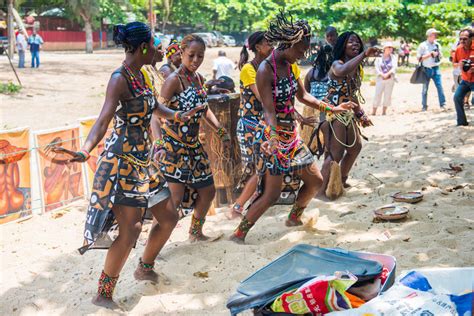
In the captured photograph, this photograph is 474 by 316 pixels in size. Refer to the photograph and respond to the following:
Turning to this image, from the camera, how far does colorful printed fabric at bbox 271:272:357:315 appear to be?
3.04 metres

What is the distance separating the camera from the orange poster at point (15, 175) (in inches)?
278

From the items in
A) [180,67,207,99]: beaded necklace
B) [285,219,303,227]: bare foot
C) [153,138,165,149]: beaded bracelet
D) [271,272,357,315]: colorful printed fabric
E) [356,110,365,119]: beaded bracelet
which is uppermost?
[180,67,207,99]: beaded necklace

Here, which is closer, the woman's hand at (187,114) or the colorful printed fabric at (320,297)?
the colorful printed fabric at (320,297)

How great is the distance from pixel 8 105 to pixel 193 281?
13089mm

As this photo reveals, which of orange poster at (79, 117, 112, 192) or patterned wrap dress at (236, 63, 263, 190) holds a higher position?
patterned wrap dress at (236, 63, 263, 190)

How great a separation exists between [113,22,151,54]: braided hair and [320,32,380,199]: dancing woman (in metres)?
2.68

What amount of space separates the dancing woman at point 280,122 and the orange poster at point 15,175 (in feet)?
9.63

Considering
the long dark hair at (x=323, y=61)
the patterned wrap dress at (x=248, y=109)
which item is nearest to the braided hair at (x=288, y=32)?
the patterned wrap dress at (x=248, y=109)

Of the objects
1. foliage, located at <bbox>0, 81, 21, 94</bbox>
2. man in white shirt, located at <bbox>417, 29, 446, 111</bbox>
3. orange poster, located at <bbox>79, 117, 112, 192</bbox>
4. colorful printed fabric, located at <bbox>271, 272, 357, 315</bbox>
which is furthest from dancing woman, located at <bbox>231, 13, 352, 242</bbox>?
foliage, located at <bbox>0, 81, 21, 94</bbox>

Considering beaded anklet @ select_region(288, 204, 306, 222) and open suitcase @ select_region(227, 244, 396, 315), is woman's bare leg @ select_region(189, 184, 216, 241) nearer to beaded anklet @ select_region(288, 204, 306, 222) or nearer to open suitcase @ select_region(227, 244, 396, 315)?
beaded anklet @ select_region(288, 204, 306, 222)

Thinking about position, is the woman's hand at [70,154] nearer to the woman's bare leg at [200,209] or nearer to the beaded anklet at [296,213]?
the woman's bare leg at [200,209]

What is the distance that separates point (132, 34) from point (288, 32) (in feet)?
4.69

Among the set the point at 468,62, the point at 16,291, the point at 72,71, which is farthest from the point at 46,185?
the point at 72,71

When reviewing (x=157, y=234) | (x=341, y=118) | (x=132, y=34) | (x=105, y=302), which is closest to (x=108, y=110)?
(x=132, y=34)
